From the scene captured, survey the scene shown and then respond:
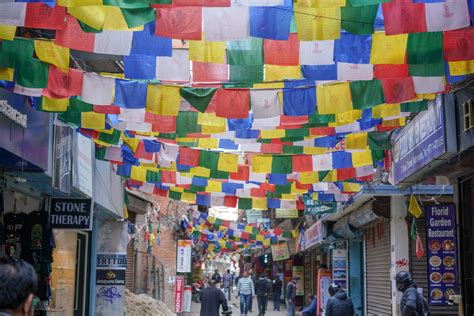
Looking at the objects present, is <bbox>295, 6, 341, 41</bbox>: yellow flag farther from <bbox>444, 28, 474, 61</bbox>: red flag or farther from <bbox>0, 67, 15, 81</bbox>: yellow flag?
<bbox>0, 67, 15, 81</bbox>: yellow flag

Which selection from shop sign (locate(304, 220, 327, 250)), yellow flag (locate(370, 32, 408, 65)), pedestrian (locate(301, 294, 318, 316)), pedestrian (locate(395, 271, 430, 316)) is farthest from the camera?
shop sign (locate(304, 220, 327, 250))

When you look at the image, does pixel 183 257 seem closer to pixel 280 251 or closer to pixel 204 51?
pixel 280 251

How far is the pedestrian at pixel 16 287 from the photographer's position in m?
3.51

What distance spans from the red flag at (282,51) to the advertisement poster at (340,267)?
A: 49.0 feet

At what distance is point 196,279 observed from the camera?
51.3 meters

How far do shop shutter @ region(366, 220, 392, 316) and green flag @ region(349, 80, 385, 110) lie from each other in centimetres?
855


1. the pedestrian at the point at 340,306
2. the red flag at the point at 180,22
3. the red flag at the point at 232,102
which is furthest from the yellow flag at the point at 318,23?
the pedestrian at the point at 340,306

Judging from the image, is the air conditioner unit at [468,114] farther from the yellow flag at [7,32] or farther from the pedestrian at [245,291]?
the pedestrian at [245,291]

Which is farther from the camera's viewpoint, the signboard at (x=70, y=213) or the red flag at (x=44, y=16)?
the signboard at (x=70, y=213)

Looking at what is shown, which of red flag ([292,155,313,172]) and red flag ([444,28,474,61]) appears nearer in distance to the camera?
red flag ([444,28,474,61])

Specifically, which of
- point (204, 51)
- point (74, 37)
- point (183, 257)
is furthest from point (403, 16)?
point (183, 257)

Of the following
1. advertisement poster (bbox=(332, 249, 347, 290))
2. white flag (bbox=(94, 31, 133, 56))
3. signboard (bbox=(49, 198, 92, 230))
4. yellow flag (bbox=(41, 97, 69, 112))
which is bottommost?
advertisement poster (bbox=(332, 249, 347, 290))

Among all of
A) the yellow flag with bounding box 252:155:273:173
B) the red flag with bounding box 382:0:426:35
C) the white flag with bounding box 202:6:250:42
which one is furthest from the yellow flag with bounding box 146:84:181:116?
the yellow flag with bounding box 252:155:273:173

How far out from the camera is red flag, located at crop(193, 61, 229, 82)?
29.5 ft
